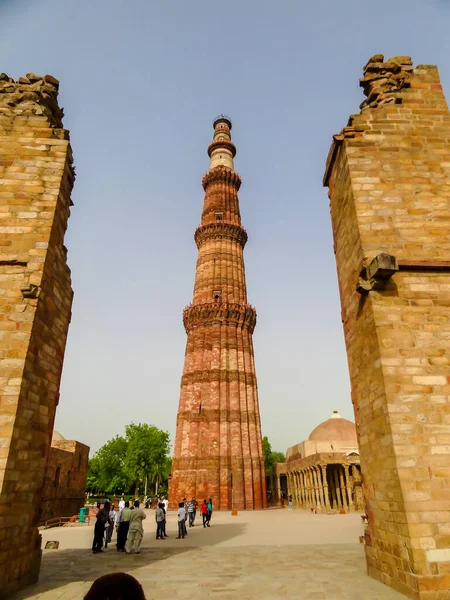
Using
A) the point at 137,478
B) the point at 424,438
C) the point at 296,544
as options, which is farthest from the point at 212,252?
the point at 137,478

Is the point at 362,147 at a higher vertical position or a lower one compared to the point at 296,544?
higher

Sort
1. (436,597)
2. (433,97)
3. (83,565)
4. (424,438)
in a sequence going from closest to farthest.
Answer: (436,597)
(424,438)
(83,565)
(433,97)

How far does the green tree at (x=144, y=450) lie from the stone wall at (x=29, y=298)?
126ft

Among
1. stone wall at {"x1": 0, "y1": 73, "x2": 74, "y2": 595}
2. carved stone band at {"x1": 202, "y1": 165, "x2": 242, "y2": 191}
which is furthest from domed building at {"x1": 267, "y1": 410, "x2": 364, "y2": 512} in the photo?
carved stone band at {"x1": 202, "y1": 165, "x2": 242, "y2": 191}

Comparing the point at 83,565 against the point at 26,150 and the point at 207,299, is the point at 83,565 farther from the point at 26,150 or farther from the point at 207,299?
the point at 207,299

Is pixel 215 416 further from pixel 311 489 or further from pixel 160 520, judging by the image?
pixel 160 520

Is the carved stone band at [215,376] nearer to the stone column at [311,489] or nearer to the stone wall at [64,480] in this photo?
the stone column at [311,489]

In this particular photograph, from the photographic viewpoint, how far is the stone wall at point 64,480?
19.5 metres

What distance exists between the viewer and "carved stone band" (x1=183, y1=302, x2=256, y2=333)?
2614 cm

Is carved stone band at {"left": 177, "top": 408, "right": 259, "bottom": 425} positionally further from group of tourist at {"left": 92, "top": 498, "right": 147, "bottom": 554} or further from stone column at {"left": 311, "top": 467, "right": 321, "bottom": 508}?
group of tourist at {"left": 92, "top": 498, "right": 147, "bottom": 554}

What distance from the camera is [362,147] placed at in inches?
278

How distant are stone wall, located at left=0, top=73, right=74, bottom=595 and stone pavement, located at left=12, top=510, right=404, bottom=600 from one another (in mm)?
966

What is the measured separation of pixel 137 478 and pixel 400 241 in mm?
42103

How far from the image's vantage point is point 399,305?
5.76 metres
